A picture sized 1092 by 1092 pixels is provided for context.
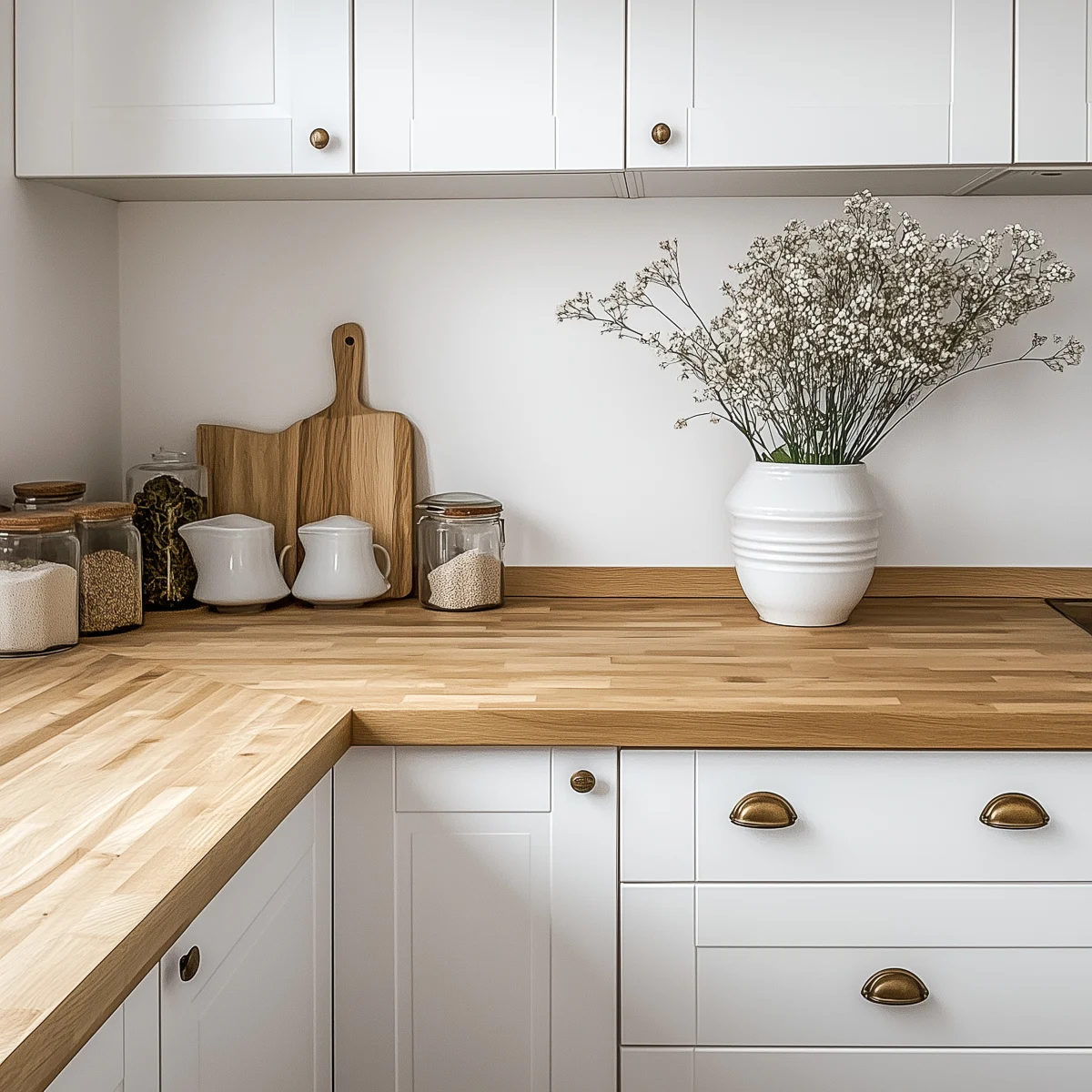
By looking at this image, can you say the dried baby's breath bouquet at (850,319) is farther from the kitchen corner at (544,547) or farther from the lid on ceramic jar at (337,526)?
the lid on ceramic jar at (337,526)

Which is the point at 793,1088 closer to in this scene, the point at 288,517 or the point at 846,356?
the point at 846,356

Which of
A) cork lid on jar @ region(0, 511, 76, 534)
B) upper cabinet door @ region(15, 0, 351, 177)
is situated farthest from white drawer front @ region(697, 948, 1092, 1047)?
upper cabinet door @ region(15, 0, 351, 177)

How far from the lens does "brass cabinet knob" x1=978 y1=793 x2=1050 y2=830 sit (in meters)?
1.45

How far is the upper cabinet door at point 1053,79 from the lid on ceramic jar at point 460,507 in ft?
3.21

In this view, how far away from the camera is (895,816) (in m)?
1.48

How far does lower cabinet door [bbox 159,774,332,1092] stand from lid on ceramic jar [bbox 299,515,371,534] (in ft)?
2.18

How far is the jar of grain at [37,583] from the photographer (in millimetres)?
1646

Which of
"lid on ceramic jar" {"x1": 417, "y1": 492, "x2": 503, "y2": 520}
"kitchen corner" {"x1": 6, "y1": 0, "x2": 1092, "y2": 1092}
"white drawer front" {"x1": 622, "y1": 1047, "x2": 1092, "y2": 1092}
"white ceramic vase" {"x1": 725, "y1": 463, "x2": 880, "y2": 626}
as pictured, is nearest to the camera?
"kitchen corner" {"x1": 6, "y1": 0, "x2": 1092, "y2": 1092}

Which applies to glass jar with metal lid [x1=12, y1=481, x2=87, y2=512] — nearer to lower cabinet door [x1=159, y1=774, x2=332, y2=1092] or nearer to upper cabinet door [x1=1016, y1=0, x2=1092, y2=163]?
lower cabinet door [x1=159, y1=774, x2=332, y2=1092]

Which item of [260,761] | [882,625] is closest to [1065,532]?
[882,625]

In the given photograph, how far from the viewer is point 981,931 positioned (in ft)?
4.87

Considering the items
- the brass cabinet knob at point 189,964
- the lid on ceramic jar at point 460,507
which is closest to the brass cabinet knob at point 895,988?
the brass cabinet knob at point 189,964

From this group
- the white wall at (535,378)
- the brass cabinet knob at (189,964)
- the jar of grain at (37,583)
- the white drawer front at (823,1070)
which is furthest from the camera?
the white wall at (535,378)

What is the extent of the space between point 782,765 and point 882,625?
21.0 inches
